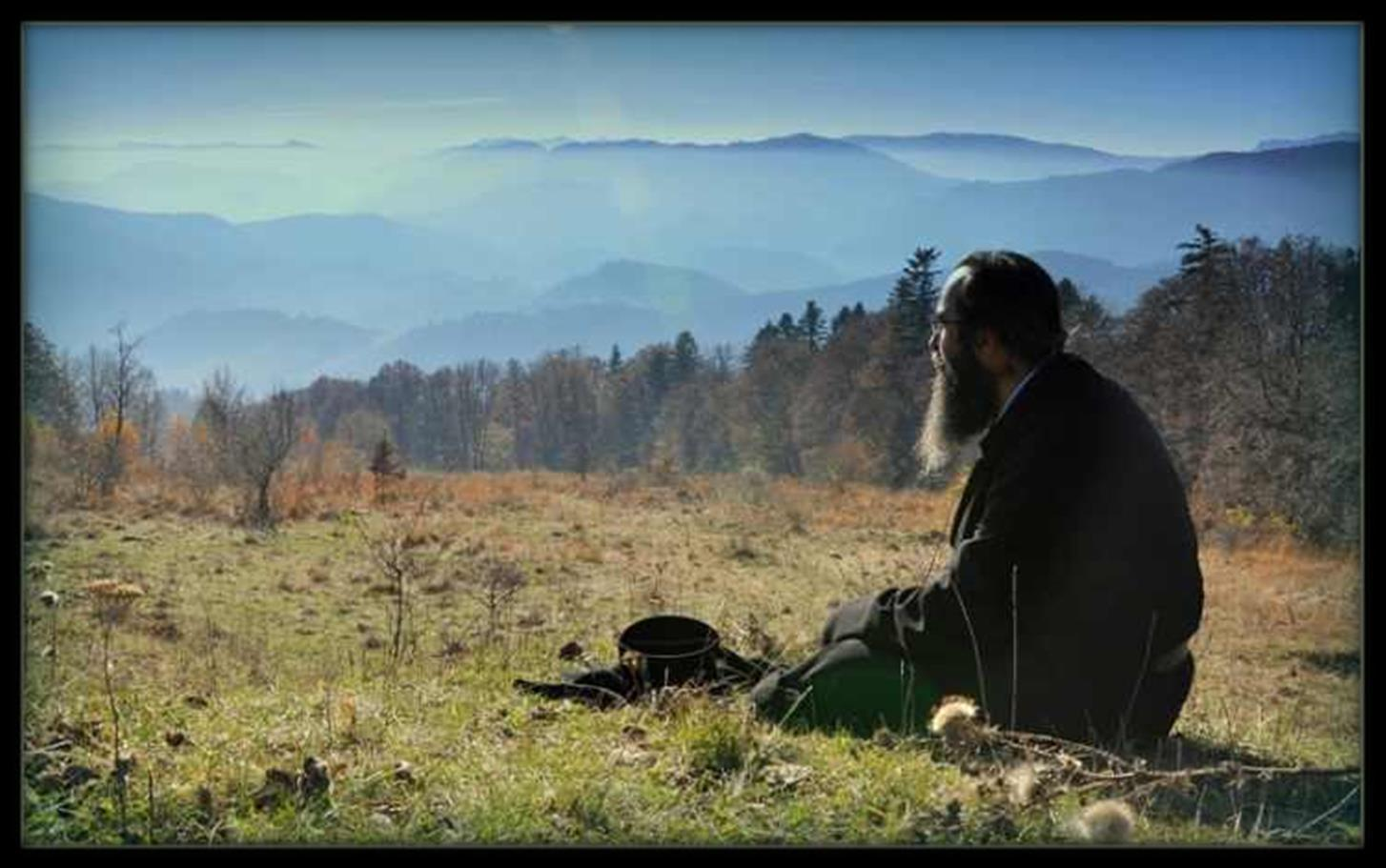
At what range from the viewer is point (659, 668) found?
17.1ft

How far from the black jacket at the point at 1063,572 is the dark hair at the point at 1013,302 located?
0.35ft

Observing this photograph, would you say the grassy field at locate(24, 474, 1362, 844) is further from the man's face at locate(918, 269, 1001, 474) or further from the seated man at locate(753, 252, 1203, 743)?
the man's face at locate(918, 269, 1001, 474)

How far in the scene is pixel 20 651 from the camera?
3355mm

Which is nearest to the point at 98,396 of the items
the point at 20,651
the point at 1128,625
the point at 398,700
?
the point at 398,700

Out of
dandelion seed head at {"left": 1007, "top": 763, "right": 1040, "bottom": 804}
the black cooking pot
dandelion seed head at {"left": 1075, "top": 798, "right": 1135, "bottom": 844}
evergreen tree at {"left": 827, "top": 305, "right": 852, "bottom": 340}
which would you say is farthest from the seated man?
evergreen tree at {"left": 827, "top": 305, "right": 852, "bottom": 340}

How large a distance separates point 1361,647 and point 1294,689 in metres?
6.65

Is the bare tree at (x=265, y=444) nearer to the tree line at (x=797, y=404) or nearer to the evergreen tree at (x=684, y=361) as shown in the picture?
the tree line at (x=797, y=404)

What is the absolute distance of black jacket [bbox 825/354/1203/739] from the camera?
404 centimetres

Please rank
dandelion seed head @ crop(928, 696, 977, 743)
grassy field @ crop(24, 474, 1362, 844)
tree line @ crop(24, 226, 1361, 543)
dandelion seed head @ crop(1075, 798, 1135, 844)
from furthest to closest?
tree line @ crop(24, 226, 1361, 543) < dandelion seed head @ crop(928, 696, 977, 743) < grassy field @ crop(24, 474, 1362, 844) < dandelion seed head @ crop(1075, 798, 1135, 844)

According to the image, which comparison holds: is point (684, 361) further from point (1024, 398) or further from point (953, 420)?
point (1024, 398)

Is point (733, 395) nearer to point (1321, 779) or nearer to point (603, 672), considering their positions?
point (603, 672)

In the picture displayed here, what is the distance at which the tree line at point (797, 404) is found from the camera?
1046 cm

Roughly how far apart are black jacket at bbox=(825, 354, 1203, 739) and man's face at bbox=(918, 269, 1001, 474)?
0.26 m
